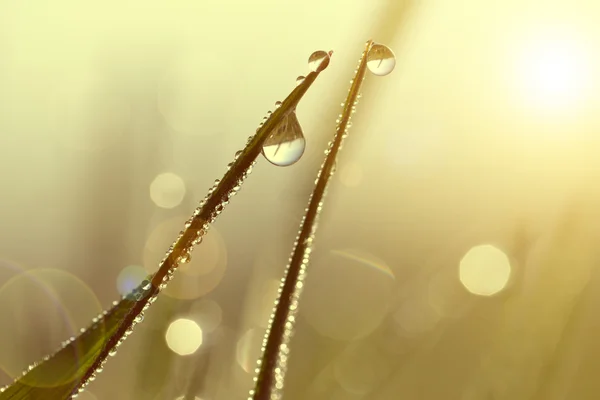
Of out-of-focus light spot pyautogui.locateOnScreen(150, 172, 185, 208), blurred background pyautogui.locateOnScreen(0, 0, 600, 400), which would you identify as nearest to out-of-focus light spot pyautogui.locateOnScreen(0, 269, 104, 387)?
blurred background pyautogui.locateOnScreen(0, 0, 600, 400)

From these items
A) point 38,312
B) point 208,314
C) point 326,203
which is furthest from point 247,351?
point 38,312

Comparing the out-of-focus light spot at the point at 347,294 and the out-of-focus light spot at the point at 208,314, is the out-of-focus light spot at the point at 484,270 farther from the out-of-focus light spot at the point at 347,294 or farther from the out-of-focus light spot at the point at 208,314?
the out-of-focus light spot at the point at 208,314

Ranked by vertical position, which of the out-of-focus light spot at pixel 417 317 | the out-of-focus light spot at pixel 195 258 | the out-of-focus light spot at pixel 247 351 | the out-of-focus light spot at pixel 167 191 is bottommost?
the out-of-focus light spot at pixel 247 351

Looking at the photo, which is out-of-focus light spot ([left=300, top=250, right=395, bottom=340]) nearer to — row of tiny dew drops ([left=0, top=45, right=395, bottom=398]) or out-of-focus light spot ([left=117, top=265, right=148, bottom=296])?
out-of-focus light spot ([left=117, top=265, right=148, bottom=296])

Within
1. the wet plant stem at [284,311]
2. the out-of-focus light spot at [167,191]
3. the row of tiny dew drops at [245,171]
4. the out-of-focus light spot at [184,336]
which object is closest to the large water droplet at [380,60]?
the row of tiny dew drops at [245,171]

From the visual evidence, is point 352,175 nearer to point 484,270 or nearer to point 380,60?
point 484,270
